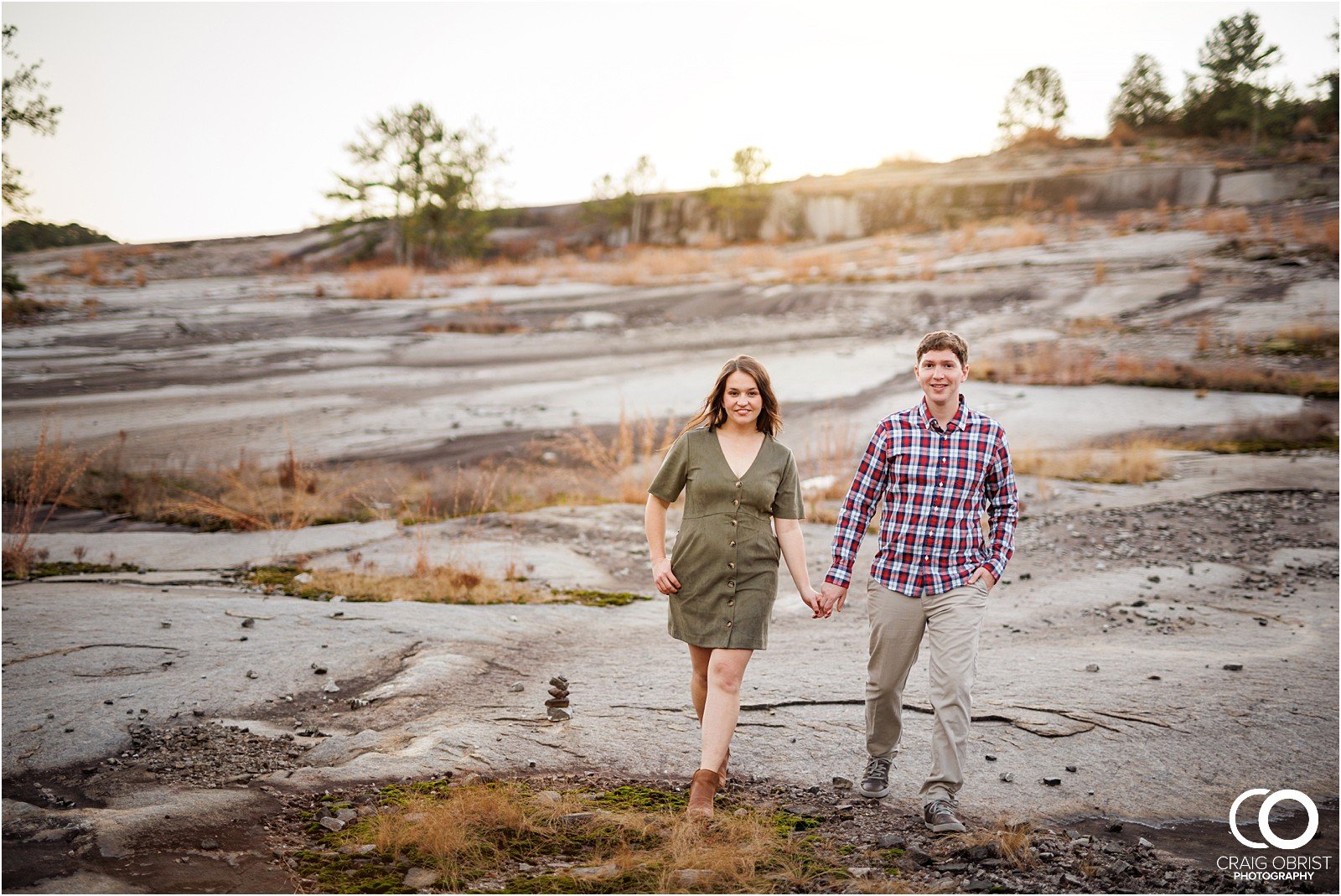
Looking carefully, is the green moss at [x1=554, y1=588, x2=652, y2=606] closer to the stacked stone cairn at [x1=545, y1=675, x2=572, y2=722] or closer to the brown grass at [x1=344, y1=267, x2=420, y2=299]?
the stacked stone cairn at [x1=545, y1=675, x2=572, y2=722]

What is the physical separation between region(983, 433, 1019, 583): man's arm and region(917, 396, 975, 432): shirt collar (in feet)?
0.50

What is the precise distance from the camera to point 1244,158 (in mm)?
29297

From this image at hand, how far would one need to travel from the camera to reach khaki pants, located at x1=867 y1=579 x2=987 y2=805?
3.58m

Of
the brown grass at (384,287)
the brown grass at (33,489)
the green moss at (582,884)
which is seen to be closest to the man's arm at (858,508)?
the green moss at (582,884)

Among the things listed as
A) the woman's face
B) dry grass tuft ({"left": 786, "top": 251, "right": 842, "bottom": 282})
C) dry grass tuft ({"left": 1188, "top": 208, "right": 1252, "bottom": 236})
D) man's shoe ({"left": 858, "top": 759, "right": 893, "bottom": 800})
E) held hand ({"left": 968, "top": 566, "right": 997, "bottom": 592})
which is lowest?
man's shoe ({"left": 858, "top": 759, "right": 893, "bottom": 800})

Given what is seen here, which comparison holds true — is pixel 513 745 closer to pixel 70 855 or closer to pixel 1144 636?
pixel 70 855

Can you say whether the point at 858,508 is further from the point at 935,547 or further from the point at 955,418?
the point at 955,418

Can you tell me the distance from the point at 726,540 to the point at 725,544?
0.06ft

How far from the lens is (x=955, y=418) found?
3.77 metres

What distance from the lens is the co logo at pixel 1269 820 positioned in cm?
357

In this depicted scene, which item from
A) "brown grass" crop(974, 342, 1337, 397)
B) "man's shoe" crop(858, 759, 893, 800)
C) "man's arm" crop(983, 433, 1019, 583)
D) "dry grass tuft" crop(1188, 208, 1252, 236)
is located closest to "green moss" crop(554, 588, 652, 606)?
"man's shoe" crop(858, 759, 893, 800)

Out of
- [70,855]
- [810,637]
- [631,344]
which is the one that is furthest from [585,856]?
[631,344]

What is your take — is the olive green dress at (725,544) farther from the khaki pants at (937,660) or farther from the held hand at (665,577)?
the khaki pants at (937,660)

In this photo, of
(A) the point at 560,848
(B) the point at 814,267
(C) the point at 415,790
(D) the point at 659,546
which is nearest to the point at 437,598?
(C) the point at 415,790
